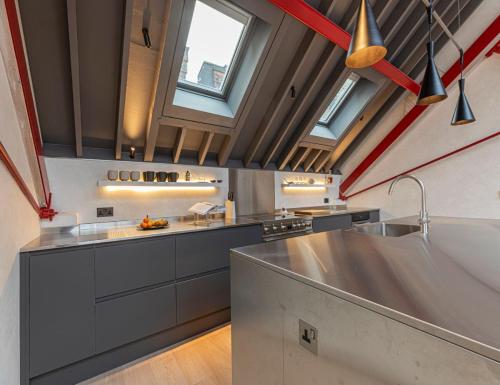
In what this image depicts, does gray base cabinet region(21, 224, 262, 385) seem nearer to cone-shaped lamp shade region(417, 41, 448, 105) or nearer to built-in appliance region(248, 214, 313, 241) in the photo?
built-in appliance region(248, 214, 313, 241)

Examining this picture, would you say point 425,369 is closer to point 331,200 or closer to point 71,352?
point 71,352

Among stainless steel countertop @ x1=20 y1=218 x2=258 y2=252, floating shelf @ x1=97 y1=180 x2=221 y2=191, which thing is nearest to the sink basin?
stainless steel countertop @ x1=20 y1=218 x2=258 y2=252

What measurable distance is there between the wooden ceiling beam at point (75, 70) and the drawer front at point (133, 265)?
43.3 inches

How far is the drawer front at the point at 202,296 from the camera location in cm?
209

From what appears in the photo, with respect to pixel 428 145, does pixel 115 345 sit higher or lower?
lower

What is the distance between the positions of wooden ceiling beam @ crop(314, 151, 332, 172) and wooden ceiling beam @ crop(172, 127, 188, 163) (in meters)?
2.49

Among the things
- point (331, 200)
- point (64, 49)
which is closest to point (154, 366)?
point (64, 49)

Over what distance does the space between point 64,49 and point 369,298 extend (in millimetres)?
2505

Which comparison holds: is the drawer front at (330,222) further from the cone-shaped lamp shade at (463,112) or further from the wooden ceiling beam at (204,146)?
the cone-shaped lamp shade at (463,112)

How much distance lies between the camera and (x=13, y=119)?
1424mm

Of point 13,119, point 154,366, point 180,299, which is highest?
point 13,119

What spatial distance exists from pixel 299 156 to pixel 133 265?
9.72 feet

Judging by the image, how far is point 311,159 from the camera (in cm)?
420

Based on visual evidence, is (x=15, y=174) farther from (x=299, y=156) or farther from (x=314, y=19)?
(x=299, y=156)
